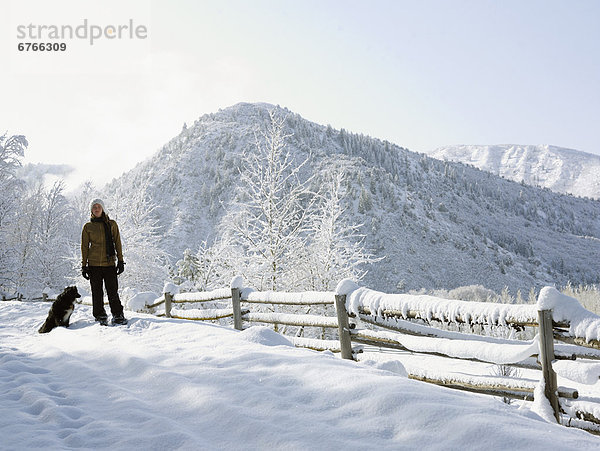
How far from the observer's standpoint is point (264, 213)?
15.1 metres

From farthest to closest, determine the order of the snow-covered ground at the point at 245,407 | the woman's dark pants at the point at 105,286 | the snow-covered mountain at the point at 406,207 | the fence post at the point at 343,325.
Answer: the snow-covered mountain at the point at 406,207, the woman's dark pants at the point at 105,286, the fence post at the point at 343,325, the snow-covered ground at the point at 245,407

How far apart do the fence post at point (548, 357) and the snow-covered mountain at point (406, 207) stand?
158ft

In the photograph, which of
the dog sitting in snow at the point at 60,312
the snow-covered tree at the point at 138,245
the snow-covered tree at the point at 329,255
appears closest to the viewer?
the dog sitting in snow at the point at 60,312

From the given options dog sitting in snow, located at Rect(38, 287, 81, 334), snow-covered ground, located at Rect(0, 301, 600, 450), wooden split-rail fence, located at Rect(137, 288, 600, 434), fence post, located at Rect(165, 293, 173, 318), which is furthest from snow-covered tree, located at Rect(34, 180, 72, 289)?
snow-covered ground, located at Rect(0, 301, 600, 450)

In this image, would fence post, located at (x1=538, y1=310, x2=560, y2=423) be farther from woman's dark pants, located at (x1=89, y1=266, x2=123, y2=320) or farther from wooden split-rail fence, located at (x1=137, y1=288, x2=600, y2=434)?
woman's dark pants, located at (x1=89, y1=266, x2=123, y2=320)

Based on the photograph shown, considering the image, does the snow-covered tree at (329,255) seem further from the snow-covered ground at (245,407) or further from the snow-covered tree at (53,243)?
the snow-covered tree at (53,243)

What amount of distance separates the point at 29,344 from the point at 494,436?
6470 mm

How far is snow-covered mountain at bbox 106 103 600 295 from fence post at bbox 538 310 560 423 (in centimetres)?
4822

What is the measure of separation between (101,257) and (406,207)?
72.5 m

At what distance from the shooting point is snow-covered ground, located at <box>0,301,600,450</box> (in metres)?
2.29

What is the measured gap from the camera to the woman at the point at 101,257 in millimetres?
7164

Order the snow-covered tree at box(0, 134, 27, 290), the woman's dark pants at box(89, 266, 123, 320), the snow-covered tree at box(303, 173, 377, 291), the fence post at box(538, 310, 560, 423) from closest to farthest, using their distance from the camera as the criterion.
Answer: the fence post at box(538, 310, 560, 423) < the woman's dark pants at box(89, 266, 123, 320) < the snow-covered tree at box(303, 173, 377, 291) < the snow-covered tree at box(0, 134, 27, 290)

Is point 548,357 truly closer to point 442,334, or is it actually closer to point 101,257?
point 442,334

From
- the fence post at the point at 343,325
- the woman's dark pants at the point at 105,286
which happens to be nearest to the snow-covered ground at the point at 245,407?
the fence post at the point at 343,325
